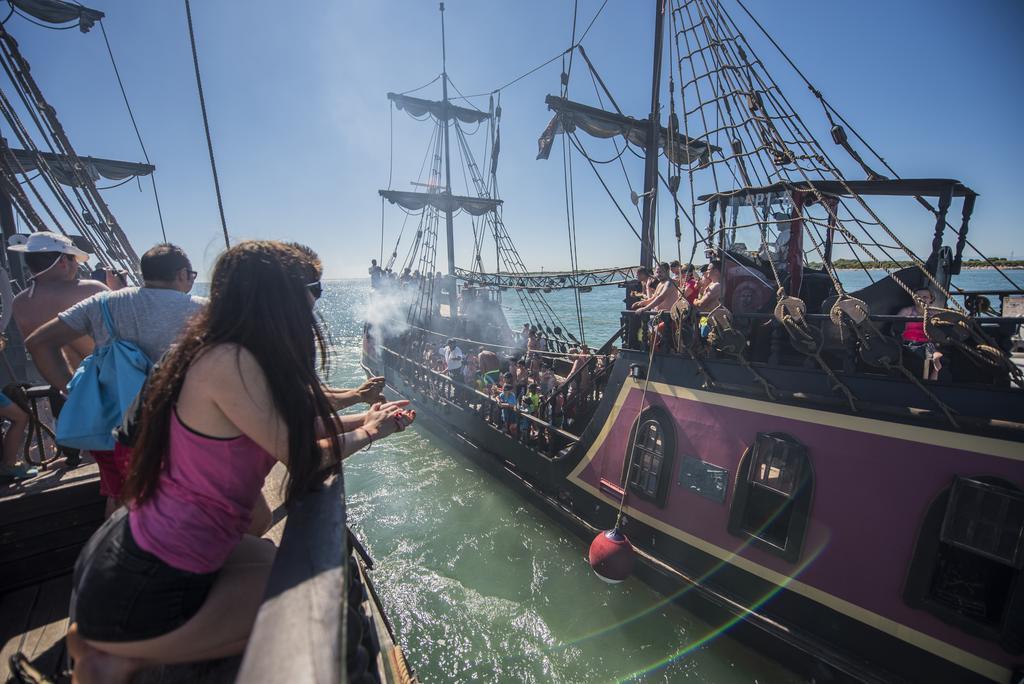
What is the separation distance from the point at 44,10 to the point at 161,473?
17240 millimetres

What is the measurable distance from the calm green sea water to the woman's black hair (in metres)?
4.94

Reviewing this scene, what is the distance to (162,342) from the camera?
225cm

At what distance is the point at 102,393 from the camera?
2154mm

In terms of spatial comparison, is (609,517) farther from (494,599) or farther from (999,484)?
(999,484)

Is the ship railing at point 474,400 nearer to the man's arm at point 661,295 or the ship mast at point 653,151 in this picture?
the man's arm at point 661,295

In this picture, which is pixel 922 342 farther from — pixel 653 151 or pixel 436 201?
pixel 436 201

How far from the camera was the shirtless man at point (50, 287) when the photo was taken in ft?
9.04

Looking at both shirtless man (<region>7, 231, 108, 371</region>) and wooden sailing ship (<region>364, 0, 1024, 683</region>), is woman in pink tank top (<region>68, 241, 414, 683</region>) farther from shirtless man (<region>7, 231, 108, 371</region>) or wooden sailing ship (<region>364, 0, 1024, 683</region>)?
wooden sailing ship (<region>364, 0, 1024, 683</region>)

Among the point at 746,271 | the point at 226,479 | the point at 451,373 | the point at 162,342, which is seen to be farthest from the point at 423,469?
the point at 226,479

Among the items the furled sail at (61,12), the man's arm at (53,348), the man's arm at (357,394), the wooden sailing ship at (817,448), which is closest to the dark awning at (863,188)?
the wooden sailing ship at (817,448)

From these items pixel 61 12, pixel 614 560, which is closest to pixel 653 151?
pixel 614 560

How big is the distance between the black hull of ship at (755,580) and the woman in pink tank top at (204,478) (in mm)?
4782

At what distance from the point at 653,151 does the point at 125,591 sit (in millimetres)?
9656

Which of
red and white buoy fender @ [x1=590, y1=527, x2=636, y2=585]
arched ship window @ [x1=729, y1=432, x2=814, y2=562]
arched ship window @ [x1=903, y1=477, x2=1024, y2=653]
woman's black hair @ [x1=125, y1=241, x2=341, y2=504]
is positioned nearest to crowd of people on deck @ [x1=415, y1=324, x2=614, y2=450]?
red and white buoy fender @ [x1=590, y1=527, x2=636, y2=585]
